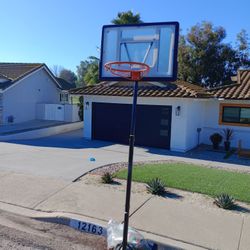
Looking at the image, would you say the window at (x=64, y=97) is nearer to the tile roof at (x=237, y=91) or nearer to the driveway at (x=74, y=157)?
the driveway at (x=74, y=157)

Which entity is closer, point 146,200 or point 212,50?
point 146,200

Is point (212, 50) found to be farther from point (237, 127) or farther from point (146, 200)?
point (146, 200)

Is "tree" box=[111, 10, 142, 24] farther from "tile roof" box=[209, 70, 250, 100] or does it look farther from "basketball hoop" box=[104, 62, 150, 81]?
"basketball hoop" box=[104, 62, 150, 81]

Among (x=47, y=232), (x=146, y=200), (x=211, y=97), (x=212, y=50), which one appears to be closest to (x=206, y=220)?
(x=146, y=200)

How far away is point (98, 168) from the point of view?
9703 mm

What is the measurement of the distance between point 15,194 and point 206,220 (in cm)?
422

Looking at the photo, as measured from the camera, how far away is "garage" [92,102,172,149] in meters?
14.6

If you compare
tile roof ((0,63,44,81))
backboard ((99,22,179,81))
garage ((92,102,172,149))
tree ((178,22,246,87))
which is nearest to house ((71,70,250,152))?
garage ((92,102,172,149))

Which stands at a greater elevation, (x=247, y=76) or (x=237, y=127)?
(x=247, y=76)

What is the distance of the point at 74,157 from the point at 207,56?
20670mm

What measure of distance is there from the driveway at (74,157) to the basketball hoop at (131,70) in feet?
13.9

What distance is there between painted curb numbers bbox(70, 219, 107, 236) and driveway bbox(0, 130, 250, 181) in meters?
2.69

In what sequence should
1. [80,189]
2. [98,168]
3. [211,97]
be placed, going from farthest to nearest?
[211,97], [98,168], [80,189]

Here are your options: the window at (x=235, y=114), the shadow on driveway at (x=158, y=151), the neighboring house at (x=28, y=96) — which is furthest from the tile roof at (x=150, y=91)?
the neighboring house at (x=28, y=96)
